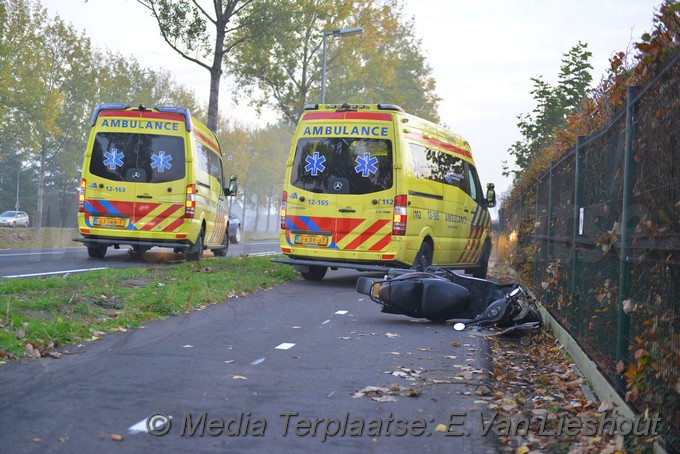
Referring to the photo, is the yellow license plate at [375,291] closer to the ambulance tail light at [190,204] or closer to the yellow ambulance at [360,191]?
the yellow ambulance at [360,191]

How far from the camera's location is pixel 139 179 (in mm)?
16109

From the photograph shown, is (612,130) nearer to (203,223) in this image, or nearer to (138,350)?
(138,350)

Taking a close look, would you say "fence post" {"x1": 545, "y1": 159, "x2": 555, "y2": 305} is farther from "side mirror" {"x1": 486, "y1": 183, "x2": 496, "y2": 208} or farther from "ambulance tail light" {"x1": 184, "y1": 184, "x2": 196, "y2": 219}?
"ambulance tail light" {"x1": 184, "y1": 184, "x2": 196, "y2": 219}

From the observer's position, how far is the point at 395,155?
45.0 feet

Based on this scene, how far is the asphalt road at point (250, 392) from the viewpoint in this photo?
13.8 ft

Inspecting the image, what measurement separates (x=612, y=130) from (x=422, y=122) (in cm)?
910

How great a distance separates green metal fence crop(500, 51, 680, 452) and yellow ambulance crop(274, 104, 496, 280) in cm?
564

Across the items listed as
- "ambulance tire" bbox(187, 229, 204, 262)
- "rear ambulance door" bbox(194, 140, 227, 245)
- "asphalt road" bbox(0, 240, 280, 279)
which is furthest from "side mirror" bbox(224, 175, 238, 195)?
"ambulance tire" bbox(187, 229, 204, 262)

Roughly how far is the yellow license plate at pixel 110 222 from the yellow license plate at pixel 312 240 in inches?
156

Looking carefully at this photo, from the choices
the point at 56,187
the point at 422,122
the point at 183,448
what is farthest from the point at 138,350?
the point at 56,187

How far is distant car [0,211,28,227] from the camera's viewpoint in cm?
5900

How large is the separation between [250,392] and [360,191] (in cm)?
882

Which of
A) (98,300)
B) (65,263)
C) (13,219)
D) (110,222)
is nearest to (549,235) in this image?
(98,300)

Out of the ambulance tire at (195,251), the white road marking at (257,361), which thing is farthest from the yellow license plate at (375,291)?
the ambulance tire at (195,251)
